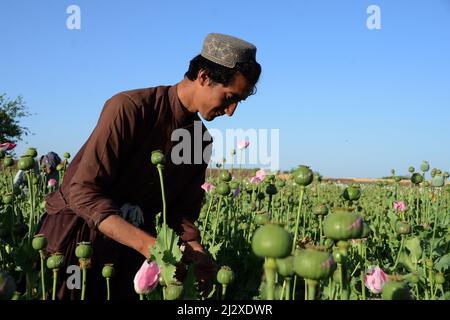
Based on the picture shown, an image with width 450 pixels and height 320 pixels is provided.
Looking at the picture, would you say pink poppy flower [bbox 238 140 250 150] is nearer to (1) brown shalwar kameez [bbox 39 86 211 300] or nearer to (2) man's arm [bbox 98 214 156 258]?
(1) brown shalwar kameez [bbox 39 86 211 300]

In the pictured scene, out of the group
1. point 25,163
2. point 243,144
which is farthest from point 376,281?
point 243,144

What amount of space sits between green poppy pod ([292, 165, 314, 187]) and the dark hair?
2.22 ft

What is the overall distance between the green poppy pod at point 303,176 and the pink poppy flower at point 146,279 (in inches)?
20.2

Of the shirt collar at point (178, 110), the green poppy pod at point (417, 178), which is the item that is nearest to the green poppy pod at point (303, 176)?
the shirt collar at point (178, 110)

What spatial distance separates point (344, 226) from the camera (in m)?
0.96

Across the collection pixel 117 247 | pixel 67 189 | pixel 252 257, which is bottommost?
pixel 252 257

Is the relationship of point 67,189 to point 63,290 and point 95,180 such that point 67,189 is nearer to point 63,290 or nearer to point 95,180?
point 95,180

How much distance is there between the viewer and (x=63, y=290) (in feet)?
6.27

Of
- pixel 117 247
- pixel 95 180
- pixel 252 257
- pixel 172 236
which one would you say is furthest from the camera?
pixel 252 257

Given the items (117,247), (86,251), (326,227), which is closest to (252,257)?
(117,247)

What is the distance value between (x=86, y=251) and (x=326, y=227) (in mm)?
766

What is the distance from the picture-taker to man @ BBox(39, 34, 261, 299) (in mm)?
1863

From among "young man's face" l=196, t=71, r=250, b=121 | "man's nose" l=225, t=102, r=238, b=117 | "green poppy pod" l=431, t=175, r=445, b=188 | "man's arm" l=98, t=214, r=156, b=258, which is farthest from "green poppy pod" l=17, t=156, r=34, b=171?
"green poppy pod" l=431, t=175, r=445, b=188
